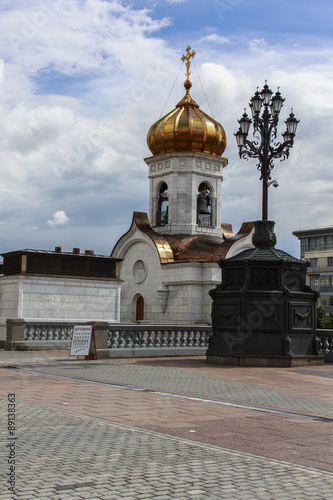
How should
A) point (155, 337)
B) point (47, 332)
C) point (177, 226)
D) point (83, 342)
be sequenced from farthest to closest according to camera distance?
point (177, 226)
point (47, 332)
point (155, 337)
point (83, 342)

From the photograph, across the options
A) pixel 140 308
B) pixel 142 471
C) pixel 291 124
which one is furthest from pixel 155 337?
pixel 140 308

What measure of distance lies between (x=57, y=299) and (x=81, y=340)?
8187 mm

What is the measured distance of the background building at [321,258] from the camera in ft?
325

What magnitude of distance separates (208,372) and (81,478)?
10532mm

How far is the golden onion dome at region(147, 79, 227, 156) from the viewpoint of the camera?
139 feet

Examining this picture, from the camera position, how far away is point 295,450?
292 inches

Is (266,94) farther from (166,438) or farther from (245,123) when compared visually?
(166,438)

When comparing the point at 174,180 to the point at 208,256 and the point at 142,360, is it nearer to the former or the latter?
the point at 208,256

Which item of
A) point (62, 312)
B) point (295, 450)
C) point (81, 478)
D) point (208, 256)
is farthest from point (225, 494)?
point (208, 256)

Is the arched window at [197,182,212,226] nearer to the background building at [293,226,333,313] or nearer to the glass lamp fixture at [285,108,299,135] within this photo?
the glass lamp fixture at [285,108,299,135]

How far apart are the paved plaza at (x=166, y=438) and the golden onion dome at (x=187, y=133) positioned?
29044 mm

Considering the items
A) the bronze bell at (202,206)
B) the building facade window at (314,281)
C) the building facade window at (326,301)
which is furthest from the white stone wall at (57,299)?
the building facade window at (314,281)

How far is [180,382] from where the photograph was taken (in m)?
14.0

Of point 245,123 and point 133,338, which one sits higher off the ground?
point 245,123
